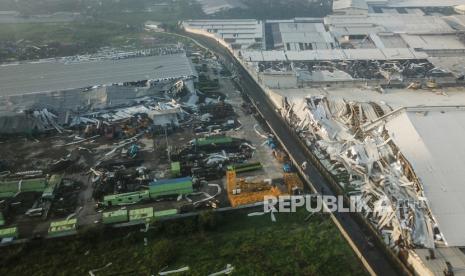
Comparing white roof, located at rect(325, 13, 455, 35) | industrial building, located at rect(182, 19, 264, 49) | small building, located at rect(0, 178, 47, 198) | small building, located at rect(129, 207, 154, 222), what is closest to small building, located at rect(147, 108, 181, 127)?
small building, located at rect(0, 178, 47, 198)

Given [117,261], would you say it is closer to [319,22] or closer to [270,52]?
[270,52]

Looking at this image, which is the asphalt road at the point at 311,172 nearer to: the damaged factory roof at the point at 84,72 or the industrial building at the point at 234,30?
the industrial building at the point at 234,30

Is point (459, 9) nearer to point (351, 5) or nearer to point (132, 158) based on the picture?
point (351, 5)

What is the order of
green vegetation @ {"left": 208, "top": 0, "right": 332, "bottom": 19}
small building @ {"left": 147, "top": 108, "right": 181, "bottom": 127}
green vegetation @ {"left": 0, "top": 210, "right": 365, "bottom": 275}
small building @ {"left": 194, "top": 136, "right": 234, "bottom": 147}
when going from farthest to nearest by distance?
green vegetation @ {"left": 208, "top": 0, "right": 332, "bottom": 19}
small building @ {"left": 147, "top": 108, "right": 181, "bottom": 127}
small building @ {"left": 194, "top": 136, "right": 234, "bottom": 147}
green vegetation @ {"left": 0, "top": 210, "right": 365, "bottom": 275}

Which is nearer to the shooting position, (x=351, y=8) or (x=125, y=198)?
(x=125, y=198)

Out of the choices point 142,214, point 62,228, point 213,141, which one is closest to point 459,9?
point 213,141

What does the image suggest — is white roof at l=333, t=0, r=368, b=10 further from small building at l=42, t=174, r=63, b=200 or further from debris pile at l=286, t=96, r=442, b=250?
small building at l=42, t=174, r=63, b=200
